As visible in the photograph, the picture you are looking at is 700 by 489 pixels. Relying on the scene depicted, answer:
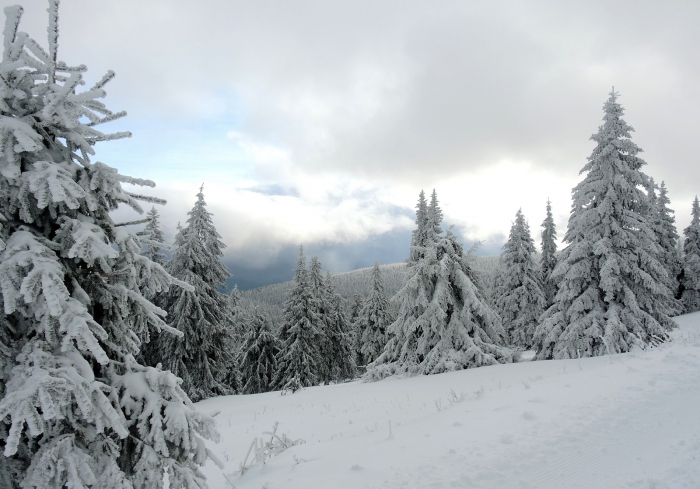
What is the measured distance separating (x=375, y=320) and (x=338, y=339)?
5.29 meters

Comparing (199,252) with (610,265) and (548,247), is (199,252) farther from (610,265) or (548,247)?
(548,247)

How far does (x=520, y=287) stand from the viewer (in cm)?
3050

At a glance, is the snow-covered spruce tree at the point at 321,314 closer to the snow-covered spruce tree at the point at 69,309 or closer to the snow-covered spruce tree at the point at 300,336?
the snow-covered spruce tree at the point at 300,336

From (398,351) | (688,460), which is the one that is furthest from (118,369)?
(398,351)

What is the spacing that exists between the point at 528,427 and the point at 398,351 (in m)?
13.5

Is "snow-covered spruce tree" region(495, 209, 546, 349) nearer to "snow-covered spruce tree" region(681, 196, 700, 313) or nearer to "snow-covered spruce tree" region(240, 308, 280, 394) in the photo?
"snow-covered spruce tree" region(681, 196, 700, 313)

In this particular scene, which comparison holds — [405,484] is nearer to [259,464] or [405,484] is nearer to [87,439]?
[259,464]

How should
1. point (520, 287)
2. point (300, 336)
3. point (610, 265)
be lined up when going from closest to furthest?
point (610, 265) → point (520, 287) → point (300, 336)

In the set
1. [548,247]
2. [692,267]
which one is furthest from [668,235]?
[548,247]

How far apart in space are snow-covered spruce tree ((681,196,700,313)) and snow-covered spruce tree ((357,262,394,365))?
28617 mm

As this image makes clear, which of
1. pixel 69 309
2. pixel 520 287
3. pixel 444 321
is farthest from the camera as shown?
pixel 520 287

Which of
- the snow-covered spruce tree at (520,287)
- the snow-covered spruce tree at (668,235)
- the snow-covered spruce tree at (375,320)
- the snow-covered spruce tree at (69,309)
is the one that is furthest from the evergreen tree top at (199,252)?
the snow-covered spruce tree at (668,235)

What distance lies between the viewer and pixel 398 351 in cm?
1966

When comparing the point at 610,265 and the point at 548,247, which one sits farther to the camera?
the point at 548,247
